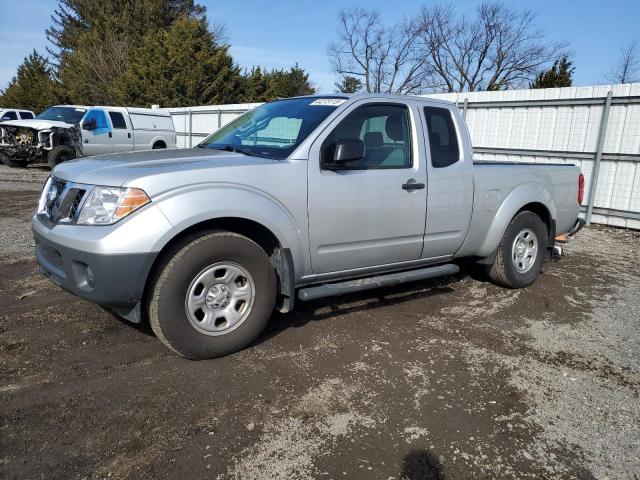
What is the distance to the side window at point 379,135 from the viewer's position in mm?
3938

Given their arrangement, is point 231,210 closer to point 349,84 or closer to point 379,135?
point 379,135

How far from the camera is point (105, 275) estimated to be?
295 cm

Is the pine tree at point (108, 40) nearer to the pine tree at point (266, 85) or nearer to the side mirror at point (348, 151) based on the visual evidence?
the pine tree at point (266, 85)

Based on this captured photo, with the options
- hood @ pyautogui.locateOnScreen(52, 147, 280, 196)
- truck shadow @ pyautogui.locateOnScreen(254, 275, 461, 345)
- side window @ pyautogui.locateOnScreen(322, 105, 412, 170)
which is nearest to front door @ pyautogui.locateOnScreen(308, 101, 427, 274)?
side window @ pyautogui.locateOnScreen(322, 105, 412, 170)

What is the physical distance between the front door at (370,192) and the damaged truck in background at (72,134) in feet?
43.3

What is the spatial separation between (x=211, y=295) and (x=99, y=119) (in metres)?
14.2

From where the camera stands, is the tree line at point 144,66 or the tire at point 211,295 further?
the tree line at point 144,66

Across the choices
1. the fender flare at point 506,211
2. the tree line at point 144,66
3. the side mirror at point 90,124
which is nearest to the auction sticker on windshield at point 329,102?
the fender flare at point 506,211

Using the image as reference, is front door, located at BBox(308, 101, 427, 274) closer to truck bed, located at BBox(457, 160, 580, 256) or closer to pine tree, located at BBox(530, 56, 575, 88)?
Result: truck bed, located at BBox(457, 160, 580, 256)

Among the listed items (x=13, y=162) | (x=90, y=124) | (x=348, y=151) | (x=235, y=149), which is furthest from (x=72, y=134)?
(x=348, y=151)

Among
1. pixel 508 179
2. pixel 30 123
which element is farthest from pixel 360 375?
pixel 30 123

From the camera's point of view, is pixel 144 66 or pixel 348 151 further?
pixel 144 66

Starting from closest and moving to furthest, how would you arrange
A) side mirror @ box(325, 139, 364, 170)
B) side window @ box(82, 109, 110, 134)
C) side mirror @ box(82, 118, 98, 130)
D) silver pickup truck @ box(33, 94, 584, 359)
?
1. silver pickup truck @ box(33, 94, 584, 359)
2. side mirror @ box(325, 139, 364, 170)
3. side mirror @ box(82, 118, 98, 130)
4. side window @ box(82, 109, 110, 134)

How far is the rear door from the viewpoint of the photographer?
619 inches
